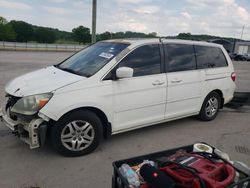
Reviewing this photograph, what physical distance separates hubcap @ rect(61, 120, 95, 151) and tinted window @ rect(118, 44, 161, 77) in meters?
1.07

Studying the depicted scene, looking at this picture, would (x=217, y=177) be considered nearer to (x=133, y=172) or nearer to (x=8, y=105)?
(x=133, y=172)

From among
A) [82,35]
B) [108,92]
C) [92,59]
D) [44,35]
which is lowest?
[108,92]

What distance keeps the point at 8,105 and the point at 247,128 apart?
4.52m

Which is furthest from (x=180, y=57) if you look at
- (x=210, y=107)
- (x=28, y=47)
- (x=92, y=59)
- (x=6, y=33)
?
(x=6, y=33)

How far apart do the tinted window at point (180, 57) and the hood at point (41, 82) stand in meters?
1.72

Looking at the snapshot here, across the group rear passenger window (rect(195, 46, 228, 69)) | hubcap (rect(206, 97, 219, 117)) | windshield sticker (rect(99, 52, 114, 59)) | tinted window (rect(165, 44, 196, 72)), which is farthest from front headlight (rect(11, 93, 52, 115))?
hubcap (rect(206, 97, 219, 117))

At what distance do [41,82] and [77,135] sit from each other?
3.04 feet

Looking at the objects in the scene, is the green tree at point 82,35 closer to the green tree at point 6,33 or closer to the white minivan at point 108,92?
the green tree at point 6,33

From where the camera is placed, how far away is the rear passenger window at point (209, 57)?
5.06 metres

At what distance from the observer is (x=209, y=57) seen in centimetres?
525

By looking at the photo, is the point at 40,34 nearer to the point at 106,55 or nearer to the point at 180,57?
the point at 180,57

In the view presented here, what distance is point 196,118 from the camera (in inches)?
219

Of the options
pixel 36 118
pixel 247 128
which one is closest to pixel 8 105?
pixel 36 118

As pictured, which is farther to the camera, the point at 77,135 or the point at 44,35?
the point at 44,35
